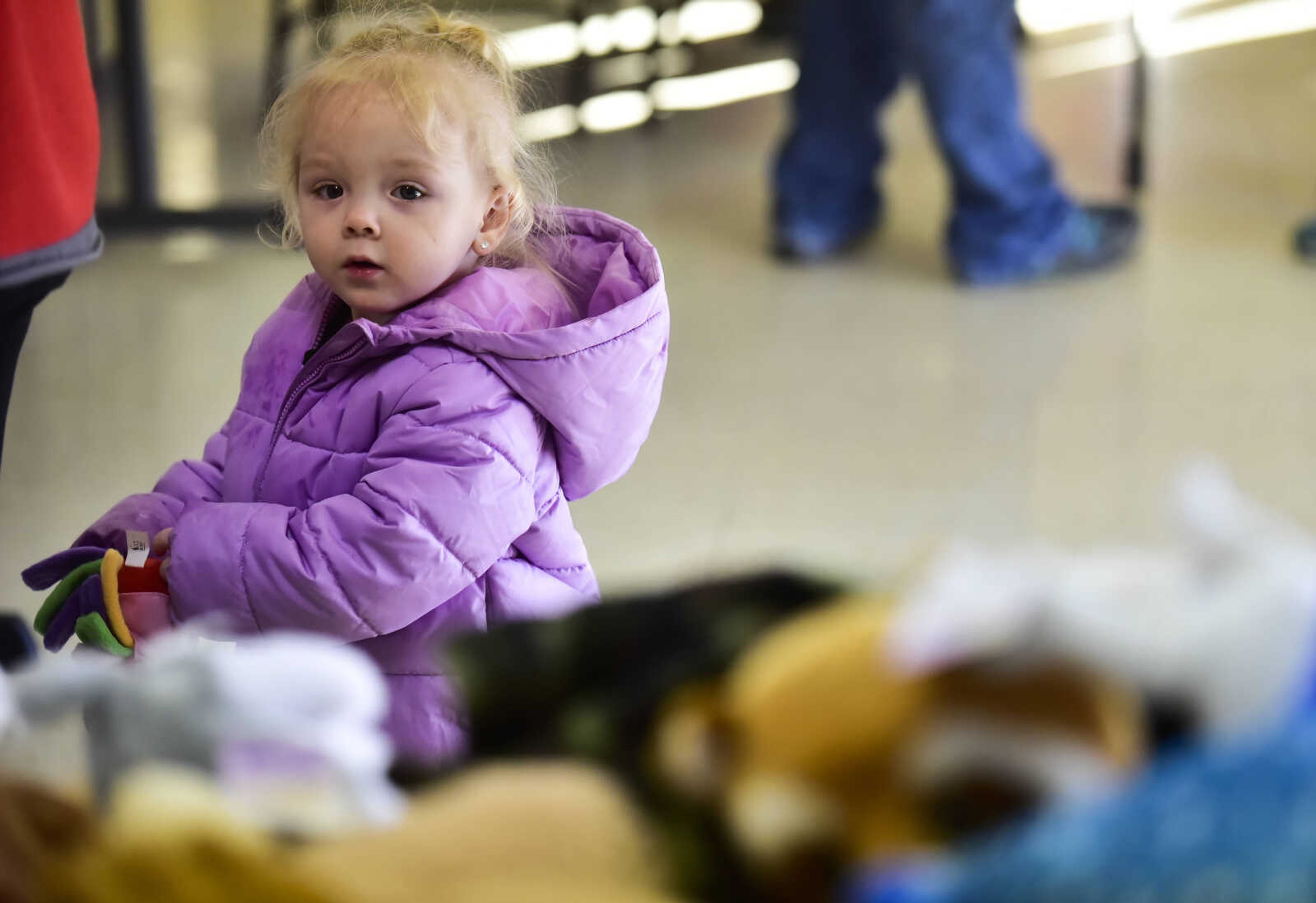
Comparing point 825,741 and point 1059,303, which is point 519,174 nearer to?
point 825,741

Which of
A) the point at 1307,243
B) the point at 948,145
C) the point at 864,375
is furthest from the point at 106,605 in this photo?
the point at 1307,243

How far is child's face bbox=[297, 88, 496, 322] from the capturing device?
1.24 meters

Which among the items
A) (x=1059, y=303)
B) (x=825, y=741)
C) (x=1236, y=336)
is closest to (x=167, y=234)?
(x=1059, y=303)

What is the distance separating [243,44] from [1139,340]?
3.01 metres

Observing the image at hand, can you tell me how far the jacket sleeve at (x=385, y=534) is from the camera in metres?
1.19

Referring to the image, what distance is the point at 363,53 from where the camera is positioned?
1.29 metres

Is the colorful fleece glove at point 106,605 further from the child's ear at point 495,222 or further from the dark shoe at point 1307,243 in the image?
the dark shoe at point 1307,243

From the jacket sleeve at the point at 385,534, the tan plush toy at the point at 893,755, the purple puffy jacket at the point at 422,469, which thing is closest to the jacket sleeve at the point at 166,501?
the purple puffy jacket at the point at 422,469

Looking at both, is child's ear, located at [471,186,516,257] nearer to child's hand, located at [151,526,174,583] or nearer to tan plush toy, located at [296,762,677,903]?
child's hand, located at [151,526,174,583]

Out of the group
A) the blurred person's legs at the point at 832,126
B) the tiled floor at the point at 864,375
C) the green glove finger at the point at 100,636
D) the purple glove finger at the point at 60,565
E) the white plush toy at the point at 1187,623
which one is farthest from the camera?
the blurred person's legs at the point at 832,126

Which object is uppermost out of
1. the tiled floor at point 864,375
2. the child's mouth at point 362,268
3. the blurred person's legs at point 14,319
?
the child's mouth at point 362,268

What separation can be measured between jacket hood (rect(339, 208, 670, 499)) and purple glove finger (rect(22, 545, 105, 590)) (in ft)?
1.04

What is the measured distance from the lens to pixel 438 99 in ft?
4.16

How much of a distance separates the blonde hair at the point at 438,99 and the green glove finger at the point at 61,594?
13.1 inches
